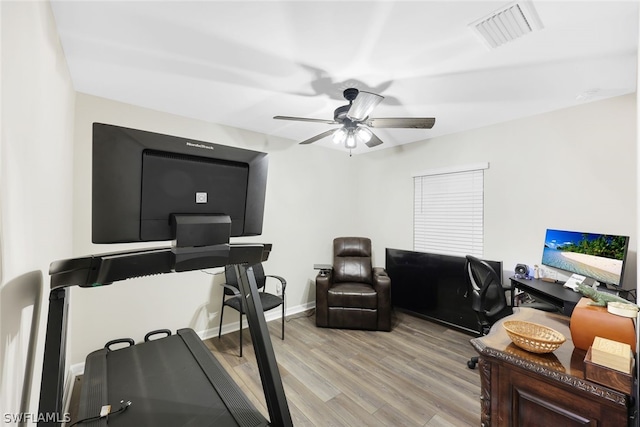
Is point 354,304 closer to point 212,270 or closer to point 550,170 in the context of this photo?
point 212,270

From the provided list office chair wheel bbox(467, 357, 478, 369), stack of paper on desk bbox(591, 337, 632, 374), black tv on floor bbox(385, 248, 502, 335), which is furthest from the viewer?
black tv on floor bbox(385, 248, 502, 335)

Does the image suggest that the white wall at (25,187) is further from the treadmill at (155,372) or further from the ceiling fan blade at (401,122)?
the ceiling fan blade at (401,122)

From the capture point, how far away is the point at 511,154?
10.2ft

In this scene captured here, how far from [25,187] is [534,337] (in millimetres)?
2223

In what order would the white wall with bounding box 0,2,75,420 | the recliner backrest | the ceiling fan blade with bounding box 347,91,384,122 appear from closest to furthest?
the white wall with bounding box 0,2,75,420, the ceiling fan blade with bounding box 347,91,384,122, the recliner backrest

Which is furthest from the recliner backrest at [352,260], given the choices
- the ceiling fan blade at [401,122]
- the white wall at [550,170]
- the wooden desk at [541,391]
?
the wooden desk at [541,391]

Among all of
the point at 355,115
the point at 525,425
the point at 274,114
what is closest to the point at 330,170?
the point at 274,114

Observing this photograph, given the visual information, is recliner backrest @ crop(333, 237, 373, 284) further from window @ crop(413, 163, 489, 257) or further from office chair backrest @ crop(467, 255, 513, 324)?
office chair backrest @ crop(467, 255, 513, 324)

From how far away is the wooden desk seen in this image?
3.22ft

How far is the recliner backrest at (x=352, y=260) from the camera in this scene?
12.8ft

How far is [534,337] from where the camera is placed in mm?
1188

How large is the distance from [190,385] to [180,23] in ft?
7.24

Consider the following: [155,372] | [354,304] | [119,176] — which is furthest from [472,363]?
[119,176]

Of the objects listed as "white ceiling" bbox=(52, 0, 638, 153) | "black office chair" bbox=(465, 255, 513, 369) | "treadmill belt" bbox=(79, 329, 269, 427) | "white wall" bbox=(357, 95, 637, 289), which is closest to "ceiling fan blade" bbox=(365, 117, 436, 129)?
"white ceiling" bbox=(52, 0, 638, 153)
